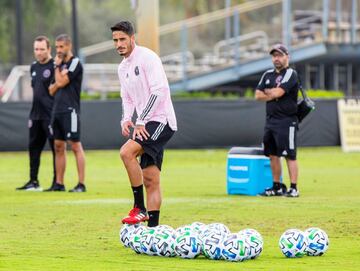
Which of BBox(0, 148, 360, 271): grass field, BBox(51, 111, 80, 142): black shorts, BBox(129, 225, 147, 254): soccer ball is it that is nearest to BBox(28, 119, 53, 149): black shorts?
BBox(51, 111, 80, 142): black shorts

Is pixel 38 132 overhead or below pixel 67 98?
below

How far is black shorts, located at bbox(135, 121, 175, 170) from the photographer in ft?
35.8

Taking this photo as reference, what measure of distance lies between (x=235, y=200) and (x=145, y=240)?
585 cm

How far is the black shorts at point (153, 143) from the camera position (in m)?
10.9

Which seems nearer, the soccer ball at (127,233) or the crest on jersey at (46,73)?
the soccer ball at (127,233)

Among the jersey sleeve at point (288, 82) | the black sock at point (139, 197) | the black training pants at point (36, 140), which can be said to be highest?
the jersey sleeve at point (288, 82)

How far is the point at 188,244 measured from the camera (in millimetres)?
9680

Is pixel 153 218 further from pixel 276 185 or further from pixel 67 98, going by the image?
pixel 67 98

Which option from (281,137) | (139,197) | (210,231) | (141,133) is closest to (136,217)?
(139,197)

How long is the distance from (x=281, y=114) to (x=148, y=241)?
21.1 ft

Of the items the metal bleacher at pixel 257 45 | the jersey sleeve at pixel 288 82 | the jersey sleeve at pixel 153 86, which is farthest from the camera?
the metal bleacher at pixel 257 45

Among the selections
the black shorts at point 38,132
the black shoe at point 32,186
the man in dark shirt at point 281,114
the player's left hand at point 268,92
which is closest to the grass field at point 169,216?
the black shoe at point 32,186

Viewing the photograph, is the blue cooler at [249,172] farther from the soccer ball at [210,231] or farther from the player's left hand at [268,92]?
the soccer ball at [210,231]

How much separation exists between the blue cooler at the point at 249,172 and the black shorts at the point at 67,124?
7.79 feet
